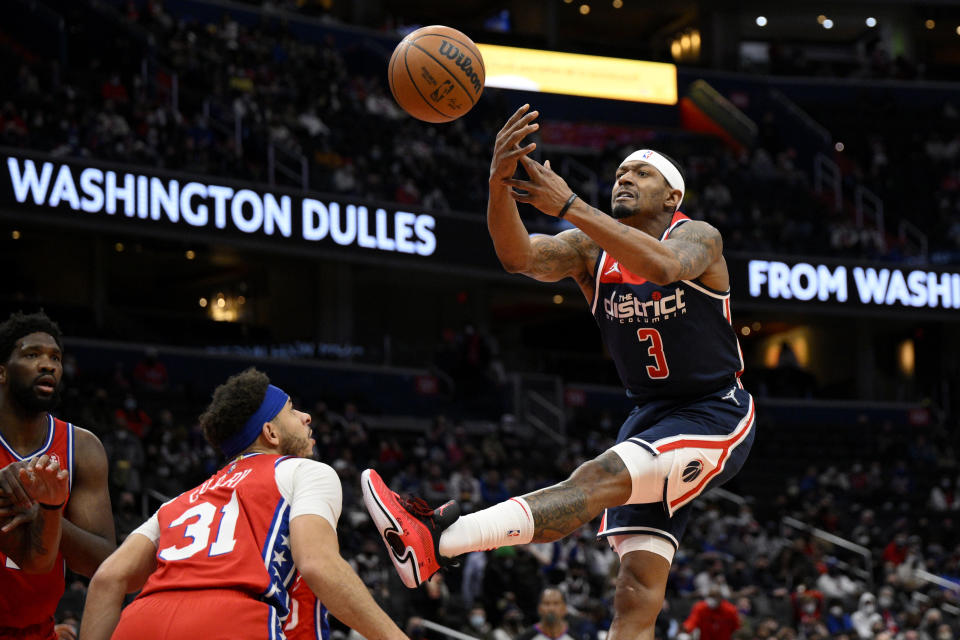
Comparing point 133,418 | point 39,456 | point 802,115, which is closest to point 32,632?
point 39,456

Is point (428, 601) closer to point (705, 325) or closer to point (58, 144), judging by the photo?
point (705, 325)

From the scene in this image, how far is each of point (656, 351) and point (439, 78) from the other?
180 cm

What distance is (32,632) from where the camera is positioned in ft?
18.4

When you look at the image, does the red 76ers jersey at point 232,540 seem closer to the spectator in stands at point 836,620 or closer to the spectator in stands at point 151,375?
the spectator in stands at point 836,620

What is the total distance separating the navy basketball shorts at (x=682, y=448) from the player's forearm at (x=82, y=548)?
2.40 metres

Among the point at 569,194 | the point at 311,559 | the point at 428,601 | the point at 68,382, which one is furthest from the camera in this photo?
the point at 68,382

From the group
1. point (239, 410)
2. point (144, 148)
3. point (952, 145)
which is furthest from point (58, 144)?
point (952, 145)

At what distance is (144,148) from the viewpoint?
23.0 m

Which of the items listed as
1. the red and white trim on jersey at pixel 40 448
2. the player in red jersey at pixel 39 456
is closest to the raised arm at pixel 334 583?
the player in red jersey at pixel 39 456

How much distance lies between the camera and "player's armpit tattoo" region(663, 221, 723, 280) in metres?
5.96

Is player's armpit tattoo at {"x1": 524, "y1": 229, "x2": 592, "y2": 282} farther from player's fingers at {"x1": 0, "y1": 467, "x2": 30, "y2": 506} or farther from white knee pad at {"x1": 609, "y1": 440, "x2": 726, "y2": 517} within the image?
player's fingers at {"x1": 0, "y1": 467, "x2": 30, "y2": 506}

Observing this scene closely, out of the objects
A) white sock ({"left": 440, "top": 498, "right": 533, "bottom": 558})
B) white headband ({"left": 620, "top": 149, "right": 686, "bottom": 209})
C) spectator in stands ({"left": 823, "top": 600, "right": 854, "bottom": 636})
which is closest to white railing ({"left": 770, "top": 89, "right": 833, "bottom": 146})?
spectator in stands ({"left": 823, "top": 600, "right": 854, "bottom": 636})

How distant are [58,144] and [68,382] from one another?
4865 millimetres

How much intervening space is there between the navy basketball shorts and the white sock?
67 cm
